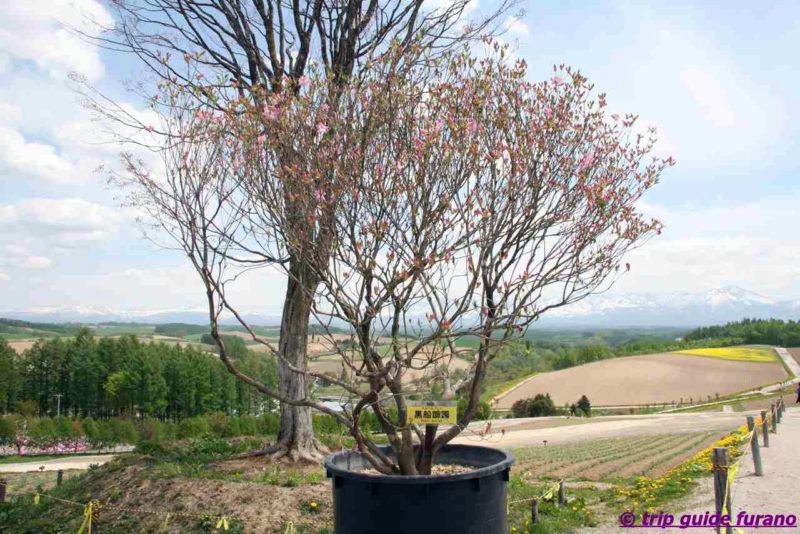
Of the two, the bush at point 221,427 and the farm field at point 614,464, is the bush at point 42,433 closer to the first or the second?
the bush at point 221,427

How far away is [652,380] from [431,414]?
232 feet

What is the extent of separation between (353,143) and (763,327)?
127 meters

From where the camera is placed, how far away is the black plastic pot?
14.1 feet

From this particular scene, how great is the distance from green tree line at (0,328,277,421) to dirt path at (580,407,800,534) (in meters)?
60.5

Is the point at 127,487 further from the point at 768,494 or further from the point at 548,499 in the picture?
the point at 768,494

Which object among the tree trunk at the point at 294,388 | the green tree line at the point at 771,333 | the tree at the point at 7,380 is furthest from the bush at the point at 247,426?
the green tree line at the point at 771,333

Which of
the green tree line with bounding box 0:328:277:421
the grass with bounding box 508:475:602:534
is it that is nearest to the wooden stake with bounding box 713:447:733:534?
the grass with bounding box 508:475:602:534

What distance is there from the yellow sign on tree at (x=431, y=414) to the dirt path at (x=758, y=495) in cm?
347

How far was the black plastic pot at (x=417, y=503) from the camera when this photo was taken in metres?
4.30

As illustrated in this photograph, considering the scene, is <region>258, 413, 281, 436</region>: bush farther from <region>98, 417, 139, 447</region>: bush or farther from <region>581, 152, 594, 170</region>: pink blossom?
<region>581, 152, 594, 170</region>: pink blossom

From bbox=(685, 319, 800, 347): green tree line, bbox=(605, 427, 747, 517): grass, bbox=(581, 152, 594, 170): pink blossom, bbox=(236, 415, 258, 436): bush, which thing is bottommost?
bbox=(236, 415, 258, 436): bush

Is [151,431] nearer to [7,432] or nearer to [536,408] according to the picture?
[7,432]

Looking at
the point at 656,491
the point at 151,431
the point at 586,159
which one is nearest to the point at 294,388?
the point at 656,491

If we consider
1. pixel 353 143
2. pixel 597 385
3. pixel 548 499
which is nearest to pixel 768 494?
pixel 548 499
